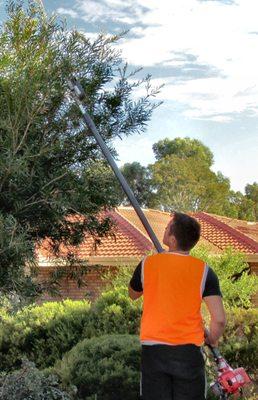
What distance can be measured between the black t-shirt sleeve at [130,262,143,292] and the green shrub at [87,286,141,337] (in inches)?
195

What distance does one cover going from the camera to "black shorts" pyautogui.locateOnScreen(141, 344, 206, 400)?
4.76 meters

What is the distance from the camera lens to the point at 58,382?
7.16m

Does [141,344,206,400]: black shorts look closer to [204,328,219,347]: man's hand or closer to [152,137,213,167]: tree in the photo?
[204,328,219,347]: man's hand

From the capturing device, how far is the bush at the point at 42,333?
1027 centimetres

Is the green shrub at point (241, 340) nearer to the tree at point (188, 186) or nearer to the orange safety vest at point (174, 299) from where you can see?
the orange safety vest at point (174, 299)

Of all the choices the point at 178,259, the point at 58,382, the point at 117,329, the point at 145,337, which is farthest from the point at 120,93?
the point at 117,329

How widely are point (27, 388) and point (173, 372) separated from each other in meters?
1.86

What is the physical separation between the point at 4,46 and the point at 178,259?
6.27ft

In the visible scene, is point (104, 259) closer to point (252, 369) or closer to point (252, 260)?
point (252, 260)

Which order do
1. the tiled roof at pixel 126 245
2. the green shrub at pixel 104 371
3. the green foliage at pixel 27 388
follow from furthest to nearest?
1. the tiled roof at pixel 126 245
2. the green shrub at pixel 104 371
3. the green foliage at pixel 27 388

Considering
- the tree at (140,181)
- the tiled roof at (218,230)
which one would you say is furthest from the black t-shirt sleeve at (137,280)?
the tree at (140,181)

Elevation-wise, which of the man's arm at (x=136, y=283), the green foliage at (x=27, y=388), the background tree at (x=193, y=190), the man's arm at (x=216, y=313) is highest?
the background tree at (x=193, y=190)

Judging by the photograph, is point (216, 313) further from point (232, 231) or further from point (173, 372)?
point (232, 231)

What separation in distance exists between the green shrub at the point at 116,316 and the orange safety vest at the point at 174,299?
5.16m
